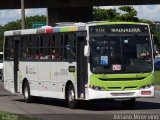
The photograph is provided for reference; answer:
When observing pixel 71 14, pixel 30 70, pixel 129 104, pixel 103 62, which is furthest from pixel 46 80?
pixel 71 14

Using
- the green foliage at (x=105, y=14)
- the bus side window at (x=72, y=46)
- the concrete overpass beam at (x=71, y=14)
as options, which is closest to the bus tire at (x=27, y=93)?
the bus side window at (x=72, y=46)

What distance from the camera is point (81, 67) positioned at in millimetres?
22297

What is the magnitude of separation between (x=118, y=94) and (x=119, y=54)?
1265 millimetres

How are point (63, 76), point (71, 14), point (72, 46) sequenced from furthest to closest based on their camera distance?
point (71, 14), point (63, 76), point (72, 46)

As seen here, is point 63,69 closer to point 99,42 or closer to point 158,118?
point 99,42

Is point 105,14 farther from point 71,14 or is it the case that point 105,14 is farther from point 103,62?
point 103,62

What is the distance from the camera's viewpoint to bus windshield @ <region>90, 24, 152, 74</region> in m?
21.8

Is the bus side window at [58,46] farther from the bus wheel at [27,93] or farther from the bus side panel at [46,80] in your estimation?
the bus wheel at [27,93]

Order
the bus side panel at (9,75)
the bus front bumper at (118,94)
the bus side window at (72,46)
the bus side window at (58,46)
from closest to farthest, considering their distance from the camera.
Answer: the bus front bumper at (118,94)
the bus side window at (72,46)
the bus side window at (58,46)
the bus side panel at (9,75)

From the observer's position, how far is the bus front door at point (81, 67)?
2209 cm

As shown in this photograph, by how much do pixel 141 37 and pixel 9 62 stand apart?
842 cm

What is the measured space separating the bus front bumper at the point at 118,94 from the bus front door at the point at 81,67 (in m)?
0.46

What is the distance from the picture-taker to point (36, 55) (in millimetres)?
26250

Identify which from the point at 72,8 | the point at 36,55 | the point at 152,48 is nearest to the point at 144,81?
the point at 152,48
